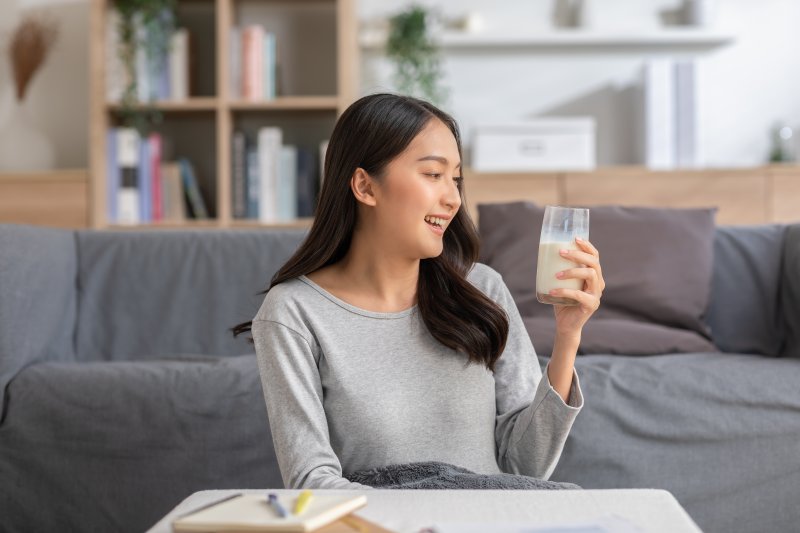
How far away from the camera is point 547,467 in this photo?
1.33 m

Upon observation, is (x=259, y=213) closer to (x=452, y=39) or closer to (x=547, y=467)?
(x=452, y=39)

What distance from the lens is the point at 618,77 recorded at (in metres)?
4.12

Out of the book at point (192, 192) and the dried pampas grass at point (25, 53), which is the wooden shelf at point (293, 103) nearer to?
the book at point (192, 192)

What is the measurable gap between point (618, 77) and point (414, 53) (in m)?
0.94

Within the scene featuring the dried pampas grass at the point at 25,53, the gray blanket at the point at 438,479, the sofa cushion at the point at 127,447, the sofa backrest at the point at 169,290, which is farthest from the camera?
the dried pampas grass at the point at 25,53

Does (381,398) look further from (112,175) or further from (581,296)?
(112,175)

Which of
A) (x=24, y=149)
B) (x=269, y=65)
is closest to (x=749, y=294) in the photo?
(x=269, y=65)

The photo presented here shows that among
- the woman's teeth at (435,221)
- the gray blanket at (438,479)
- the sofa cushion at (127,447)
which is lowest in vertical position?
the sofa cushion at (127,447)

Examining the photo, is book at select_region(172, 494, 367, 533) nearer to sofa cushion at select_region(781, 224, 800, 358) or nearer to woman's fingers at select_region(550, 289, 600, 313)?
woman's fingers at select_region(550, 289, 600, 313)

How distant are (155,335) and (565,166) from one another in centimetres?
192

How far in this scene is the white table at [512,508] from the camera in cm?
85

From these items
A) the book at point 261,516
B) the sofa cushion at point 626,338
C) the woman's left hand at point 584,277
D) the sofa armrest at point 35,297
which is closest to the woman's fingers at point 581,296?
the woman's left hand at point 584,277

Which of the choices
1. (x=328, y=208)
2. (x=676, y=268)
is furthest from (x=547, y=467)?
(x=676, y=268)

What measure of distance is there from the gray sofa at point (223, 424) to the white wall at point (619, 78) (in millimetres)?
1814
